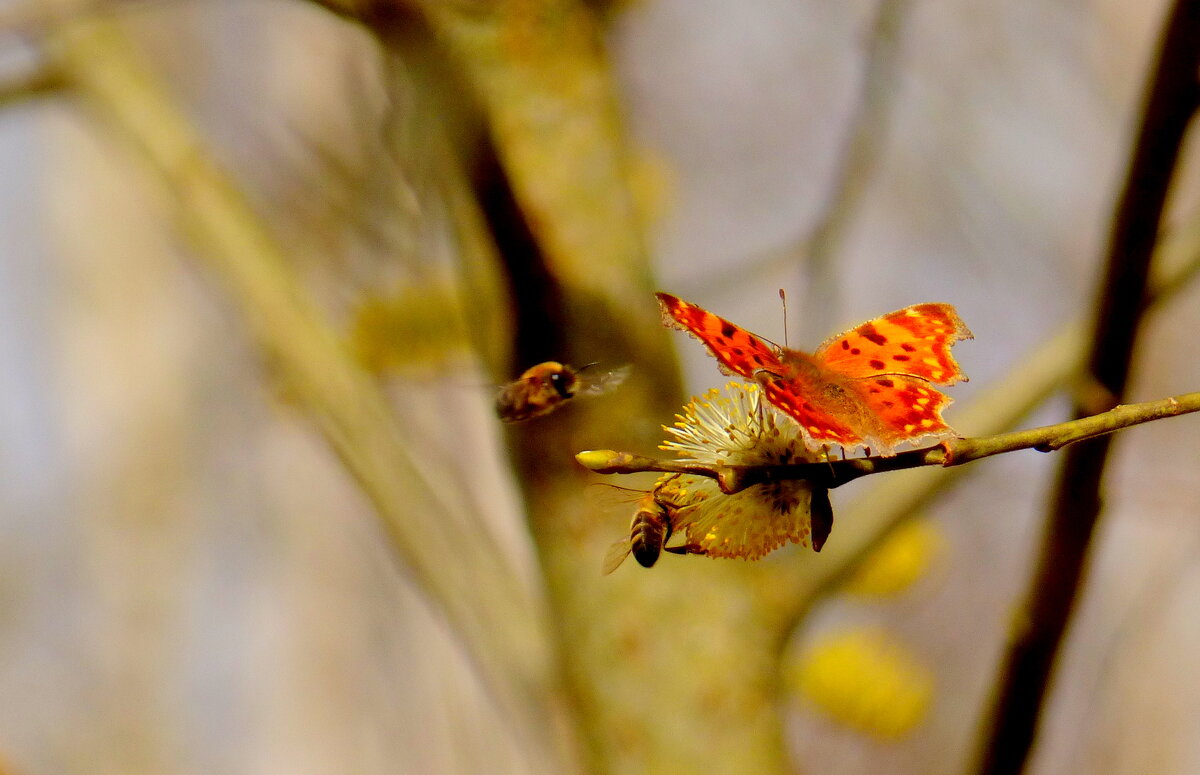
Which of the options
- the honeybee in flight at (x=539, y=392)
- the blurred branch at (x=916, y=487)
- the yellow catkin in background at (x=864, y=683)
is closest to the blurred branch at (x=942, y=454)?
the honeybee in flight at (x=539, y=392)

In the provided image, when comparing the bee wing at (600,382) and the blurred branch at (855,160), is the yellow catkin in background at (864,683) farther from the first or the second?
the bee wing at (600,382)

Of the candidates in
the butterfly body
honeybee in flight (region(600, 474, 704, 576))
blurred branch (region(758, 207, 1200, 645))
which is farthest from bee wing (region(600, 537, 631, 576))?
blurred branch (region(758, 207, 1200, 645))

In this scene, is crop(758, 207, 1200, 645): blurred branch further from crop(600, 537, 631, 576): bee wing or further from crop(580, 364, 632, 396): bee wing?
crop(600, 537, 631, 576): bee wing

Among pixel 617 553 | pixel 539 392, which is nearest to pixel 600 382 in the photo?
pixel 539 392

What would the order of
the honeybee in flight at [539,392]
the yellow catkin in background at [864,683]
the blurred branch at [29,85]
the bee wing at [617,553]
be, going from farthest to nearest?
the yellow catkin in background at [864,683]
the blurred branch at [29,85]
the honeybee in flight at [539,392]
the bee wing at [617,553]

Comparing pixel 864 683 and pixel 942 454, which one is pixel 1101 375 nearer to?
pixel 942 454
